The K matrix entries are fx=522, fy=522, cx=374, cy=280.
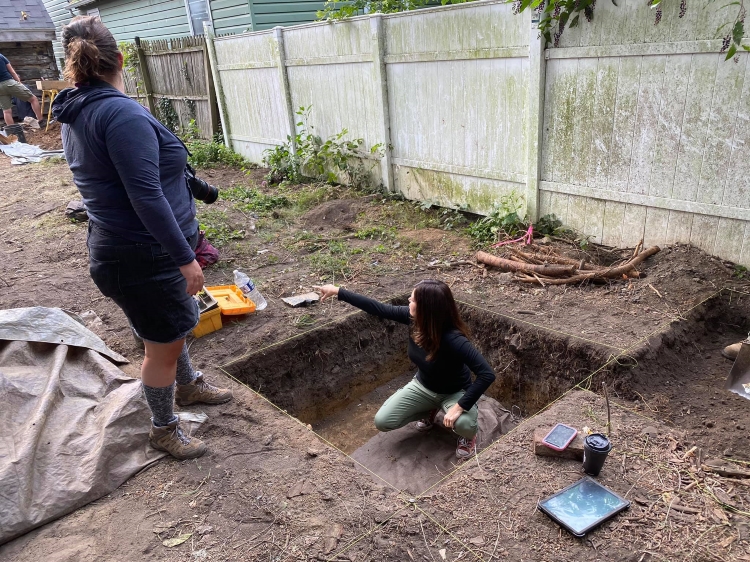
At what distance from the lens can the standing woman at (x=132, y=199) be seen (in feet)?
6.45

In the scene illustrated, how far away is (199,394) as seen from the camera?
306 centimetres

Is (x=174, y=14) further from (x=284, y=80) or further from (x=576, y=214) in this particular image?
(x=576, y=214)

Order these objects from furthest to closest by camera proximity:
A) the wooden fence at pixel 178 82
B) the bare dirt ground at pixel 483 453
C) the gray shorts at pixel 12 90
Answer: the gray shorts at pixel 12 90 < the wooden fence at pixel 178 82 < the bare dirt ground at pixel 483 453

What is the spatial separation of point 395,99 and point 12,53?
52.4 ft

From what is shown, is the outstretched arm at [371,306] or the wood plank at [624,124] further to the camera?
the wood plank at [624,124]

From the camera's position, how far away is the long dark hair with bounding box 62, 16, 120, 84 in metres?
1.97

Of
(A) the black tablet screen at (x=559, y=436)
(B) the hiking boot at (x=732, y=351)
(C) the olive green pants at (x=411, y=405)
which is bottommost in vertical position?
(C) the olive green pants at (x=411, y=405)

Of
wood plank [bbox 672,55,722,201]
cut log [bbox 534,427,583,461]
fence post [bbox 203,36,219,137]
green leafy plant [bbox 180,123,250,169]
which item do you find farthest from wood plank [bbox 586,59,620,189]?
fence post [bbox 203,36,219,137]

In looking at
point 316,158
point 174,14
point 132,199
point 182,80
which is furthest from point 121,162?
point 174,14

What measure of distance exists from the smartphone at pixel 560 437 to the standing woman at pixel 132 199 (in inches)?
71.0

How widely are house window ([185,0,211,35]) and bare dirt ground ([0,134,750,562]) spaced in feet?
27.0

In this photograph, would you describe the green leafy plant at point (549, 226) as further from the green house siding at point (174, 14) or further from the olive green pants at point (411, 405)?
the green house siding at point (174, 14)

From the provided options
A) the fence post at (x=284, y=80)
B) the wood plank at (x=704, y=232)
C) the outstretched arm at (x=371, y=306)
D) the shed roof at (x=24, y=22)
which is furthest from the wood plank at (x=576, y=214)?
the shed roof at (x=24, y=22)

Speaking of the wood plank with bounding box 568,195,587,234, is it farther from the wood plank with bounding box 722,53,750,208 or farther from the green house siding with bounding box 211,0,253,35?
the green house siding with bounding box 211,0,253,35
